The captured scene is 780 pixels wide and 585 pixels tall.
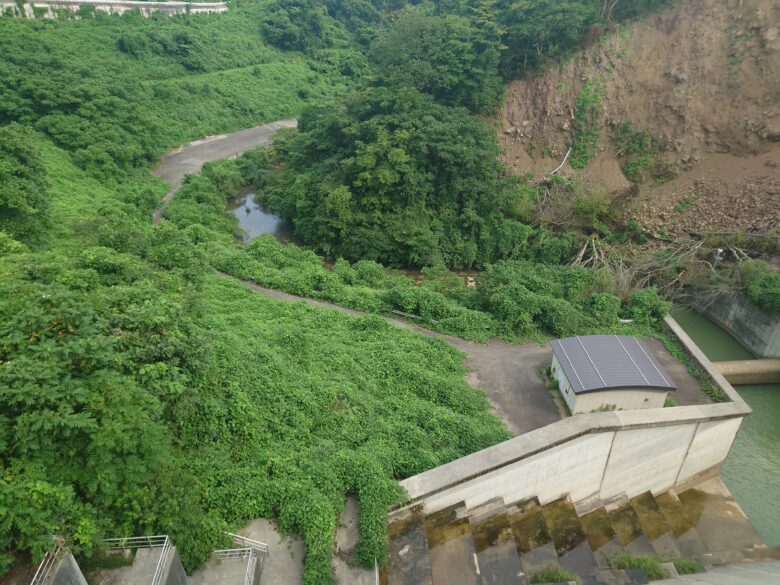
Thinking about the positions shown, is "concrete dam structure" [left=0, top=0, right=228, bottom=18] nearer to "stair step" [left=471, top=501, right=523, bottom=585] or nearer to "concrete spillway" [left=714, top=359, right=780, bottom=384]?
"stair step" [left=471, top=501, right=523, bottom=585]

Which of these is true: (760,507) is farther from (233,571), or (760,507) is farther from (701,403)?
(233,571)

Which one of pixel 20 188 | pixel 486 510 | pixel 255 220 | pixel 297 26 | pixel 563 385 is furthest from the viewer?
pixel 297 26

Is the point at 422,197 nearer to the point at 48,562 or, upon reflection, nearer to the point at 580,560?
the point at 580,560

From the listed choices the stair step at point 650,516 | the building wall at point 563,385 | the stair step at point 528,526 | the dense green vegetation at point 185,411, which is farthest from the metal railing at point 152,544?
the stair step at point 650,516

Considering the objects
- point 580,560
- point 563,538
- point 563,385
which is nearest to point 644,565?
point 580,560

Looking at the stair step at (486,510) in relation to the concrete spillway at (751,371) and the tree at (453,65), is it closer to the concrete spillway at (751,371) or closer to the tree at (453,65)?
the concrete spillway at (751,371)

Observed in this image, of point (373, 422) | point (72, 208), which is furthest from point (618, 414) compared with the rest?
point (72, 208)
